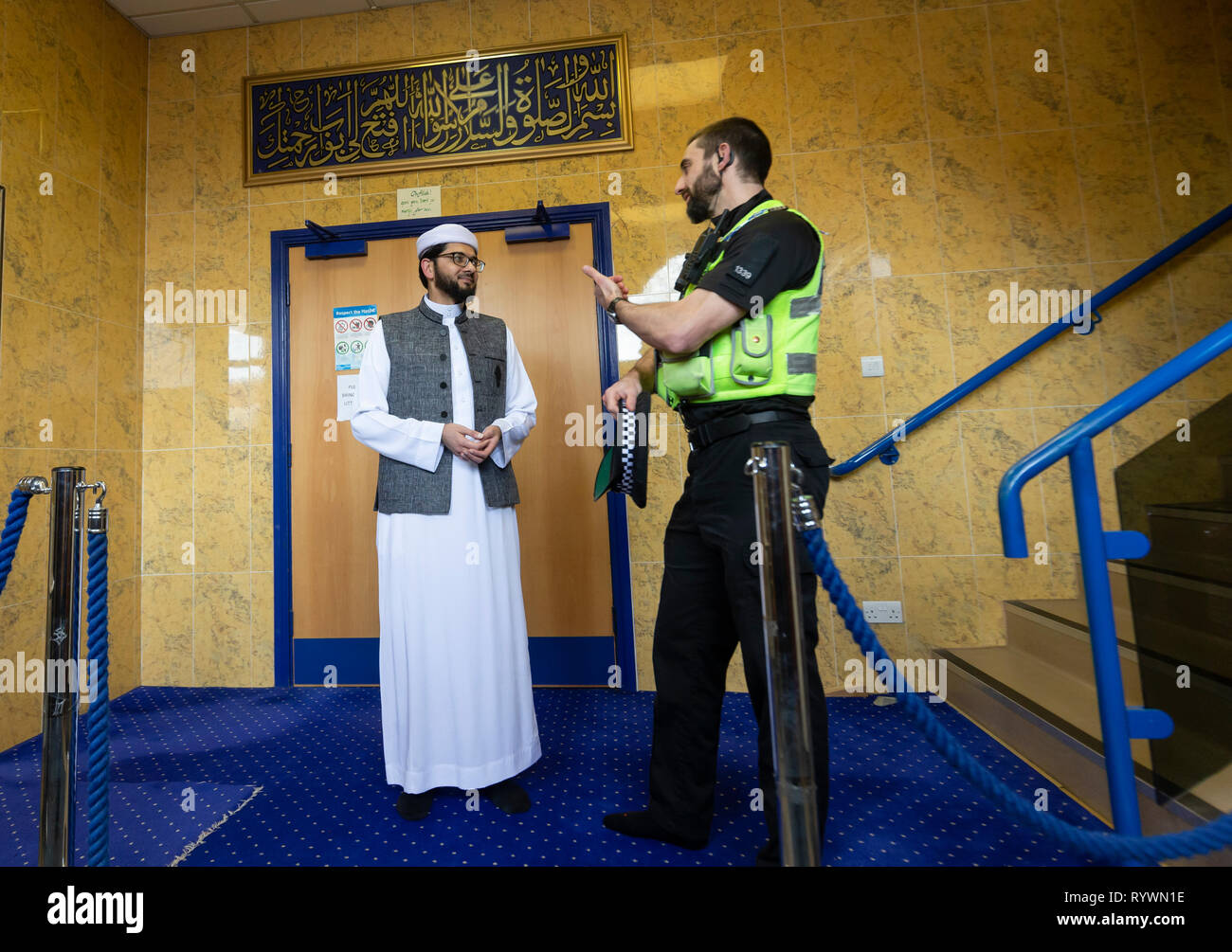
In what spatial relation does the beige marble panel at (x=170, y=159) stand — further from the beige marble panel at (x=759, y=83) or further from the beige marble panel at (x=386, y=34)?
the beige marble panel at (x=759, y=83)

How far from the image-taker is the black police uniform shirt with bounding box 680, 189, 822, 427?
1.38 m

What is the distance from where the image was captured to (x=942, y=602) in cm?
278

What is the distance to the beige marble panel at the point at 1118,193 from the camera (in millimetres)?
2793

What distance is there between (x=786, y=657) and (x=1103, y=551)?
2.53 ft

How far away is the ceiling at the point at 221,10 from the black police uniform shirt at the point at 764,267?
298cm

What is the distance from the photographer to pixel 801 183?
116 inches

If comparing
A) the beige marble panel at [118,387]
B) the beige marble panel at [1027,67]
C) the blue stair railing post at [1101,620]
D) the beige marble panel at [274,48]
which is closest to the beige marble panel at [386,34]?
the beige marble panel at [274,48]

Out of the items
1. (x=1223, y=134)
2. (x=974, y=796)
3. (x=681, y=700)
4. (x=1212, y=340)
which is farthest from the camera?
(x=1223, y=134)

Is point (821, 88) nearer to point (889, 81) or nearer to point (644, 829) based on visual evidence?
point (889, 81)

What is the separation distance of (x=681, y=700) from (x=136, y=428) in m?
3.29

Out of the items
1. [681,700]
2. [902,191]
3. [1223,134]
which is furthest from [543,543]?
[1223,134]

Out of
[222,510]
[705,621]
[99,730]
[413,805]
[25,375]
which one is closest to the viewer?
[99,730]

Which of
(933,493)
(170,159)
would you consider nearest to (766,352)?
(933,493)

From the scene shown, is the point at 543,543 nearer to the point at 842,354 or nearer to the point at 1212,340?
the point at 842,354
